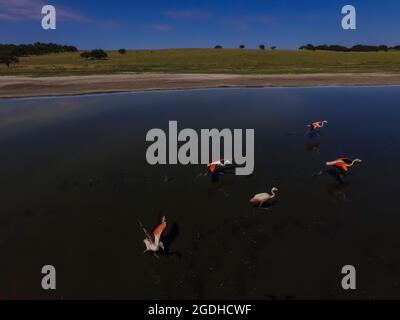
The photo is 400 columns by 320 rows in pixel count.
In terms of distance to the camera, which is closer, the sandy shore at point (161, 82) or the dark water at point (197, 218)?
the dark water at point (197, 218)

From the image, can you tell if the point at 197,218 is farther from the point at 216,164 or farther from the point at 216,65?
the point at 216,65

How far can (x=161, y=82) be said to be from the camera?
47281mm

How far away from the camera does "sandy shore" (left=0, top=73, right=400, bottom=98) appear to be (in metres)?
42.1

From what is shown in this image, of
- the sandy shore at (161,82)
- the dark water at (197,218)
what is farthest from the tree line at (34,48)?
the dark water at (197,218)

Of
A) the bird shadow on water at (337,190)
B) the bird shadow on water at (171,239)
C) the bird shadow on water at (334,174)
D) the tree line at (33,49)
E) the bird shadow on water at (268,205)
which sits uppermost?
the tree line at (33,49)

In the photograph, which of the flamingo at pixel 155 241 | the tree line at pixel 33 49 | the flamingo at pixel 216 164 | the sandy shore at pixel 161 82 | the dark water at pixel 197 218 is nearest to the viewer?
the dark water at pixel 197 218

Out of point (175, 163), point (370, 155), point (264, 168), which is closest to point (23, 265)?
point (175, 163)

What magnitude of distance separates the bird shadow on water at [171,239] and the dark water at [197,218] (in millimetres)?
69

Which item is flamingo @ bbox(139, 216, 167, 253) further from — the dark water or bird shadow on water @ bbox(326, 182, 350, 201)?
bird shadow on water @ bbox(326, 182, 350, 201)

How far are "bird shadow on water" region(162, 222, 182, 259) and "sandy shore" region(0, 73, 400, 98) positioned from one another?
3431cm

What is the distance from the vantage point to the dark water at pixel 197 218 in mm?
8750

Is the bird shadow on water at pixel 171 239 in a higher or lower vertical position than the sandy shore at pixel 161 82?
lower

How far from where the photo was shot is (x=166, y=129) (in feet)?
76.2

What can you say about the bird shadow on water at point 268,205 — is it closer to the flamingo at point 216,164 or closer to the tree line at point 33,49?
the flamingo at point 216,164
